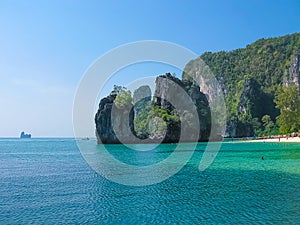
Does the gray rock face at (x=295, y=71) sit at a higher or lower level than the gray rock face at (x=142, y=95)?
higher

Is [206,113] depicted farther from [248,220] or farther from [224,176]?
[248,220]

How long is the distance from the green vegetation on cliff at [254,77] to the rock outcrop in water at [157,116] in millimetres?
26840

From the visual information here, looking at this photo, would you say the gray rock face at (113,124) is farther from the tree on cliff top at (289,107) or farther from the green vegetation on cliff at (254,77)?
the green vegetation on cliff at (254,77)

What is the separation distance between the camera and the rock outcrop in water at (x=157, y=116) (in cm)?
8294

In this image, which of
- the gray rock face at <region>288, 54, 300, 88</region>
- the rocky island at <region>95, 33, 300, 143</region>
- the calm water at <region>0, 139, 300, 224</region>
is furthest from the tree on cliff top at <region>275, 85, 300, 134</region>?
the calm water at <region>0, 139, 300, 224</region>

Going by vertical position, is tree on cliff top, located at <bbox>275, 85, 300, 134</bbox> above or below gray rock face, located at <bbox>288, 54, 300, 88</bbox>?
below

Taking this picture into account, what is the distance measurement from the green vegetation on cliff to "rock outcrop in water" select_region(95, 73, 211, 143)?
2684 centimetres

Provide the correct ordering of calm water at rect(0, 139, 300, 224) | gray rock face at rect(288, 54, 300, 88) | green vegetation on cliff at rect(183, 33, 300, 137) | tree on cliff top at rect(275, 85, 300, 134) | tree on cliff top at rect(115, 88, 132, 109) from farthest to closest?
green vegetation on cliff at rect(183, 33, 300, 137) → gray rock face at rect(288, 54, 300, 88) → tree on cliff top at rect(115, 88, 132, 109) → tree on cliff top at rect(275, 85, 300, 134) → calm water at rect(0, 139, 300, 224)

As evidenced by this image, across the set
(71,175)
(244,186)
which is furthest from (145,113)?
(244,186)

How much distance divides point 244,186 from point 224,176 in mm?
4217

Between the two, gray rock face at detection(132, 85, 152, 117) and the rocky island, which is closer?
the rocky island

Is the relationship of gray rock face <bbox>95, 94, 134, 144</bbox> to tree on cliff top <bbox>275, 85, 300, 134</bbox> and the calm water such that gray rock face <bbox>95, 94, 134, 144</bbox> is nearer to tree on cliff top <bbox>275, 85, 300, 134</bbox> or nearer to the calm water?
tree on cliff top <bbox>275, 85, 300, 134</bbox>

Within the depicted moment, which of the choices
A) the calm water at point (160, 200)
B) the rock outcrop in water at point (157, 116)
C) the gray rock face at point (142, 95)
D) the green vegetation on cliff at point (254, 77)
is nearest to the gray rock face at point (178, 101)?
the rock outcrop in water at point (157, 116)

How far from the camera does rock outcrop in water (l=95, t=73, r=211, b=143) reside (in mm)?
82938
